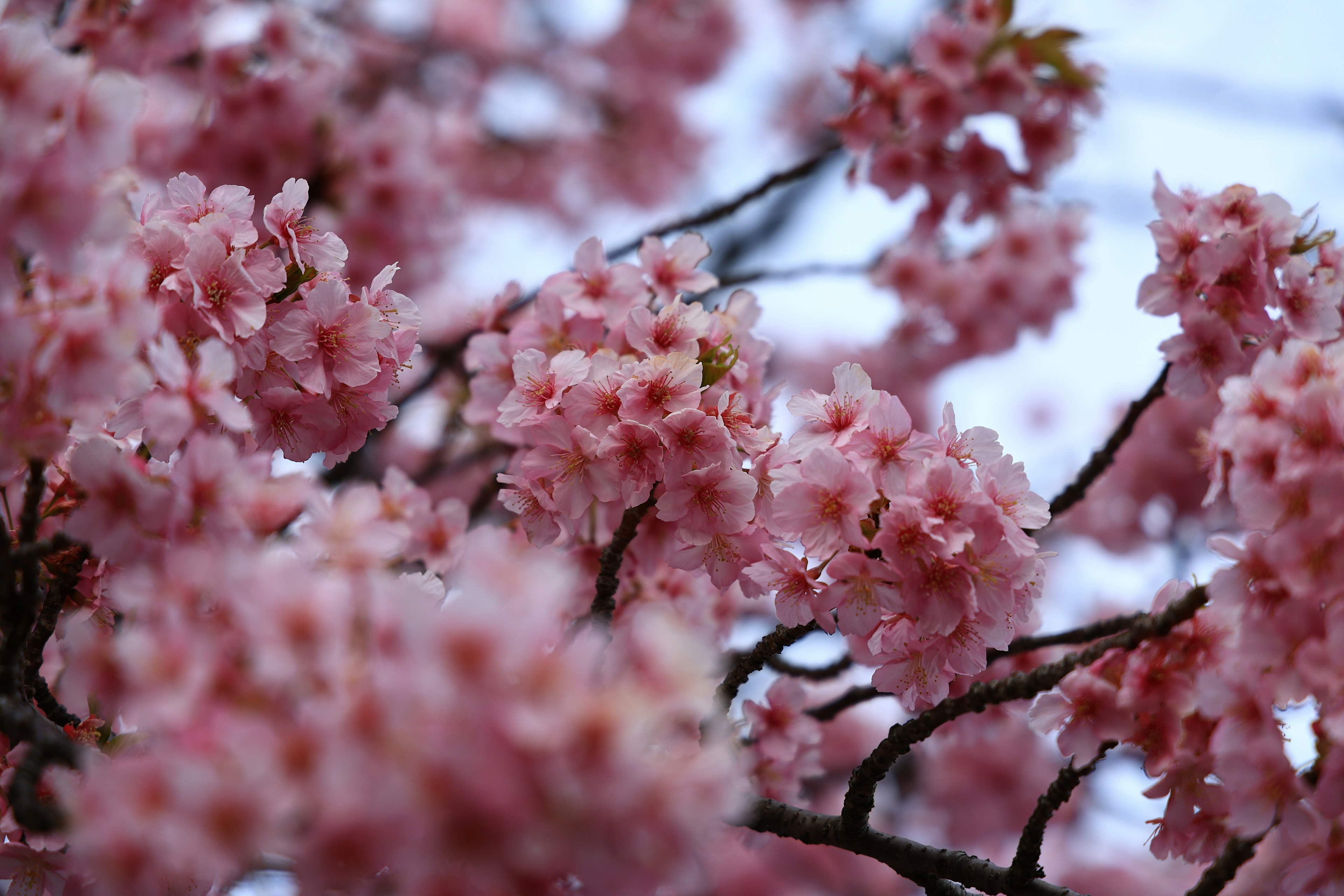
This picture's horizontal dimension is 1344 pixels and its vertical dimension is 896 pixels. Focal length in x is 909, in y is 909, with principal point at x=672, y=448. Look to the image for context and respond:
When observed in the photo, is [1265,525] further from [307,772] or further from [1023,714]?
[1023,714]

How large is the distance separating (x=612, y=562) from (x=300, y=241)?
965mm

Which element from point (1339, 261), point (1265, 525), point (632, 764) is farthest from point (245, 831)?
point (1339, 261)

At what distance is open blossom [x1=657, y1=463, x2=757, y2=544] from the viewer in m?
1.90

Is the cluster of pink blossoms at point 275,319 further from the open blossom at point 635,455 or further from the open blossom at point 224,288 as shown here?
the open blossom at point 635,455

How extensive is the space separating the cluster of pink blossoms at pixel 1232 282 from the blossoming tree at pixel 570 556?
10 mm

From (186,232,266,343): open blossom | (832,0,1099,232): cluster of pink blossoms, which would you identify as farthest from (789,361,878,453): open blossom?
(832,0,1099,232): cluster of pink blossoms

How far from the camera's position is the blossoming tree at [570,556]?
101 cm

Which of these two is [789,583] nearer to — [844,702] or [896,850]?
[896,850]

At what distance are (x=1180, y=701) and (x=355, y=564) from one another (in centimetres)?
165

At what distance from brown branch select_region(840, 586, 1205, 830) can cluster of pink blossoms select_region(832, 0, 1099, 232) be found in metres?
2.16

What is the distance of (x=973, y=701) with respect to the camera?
6.24ft

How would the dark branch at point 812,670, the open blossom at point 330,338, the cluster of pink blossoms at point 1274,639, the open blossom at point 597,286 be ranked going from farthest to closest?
the dark branch at point 812,670, the open blossom at point 597,286, the open blossom at point 330,338, the cluster of pink blossoms at point 1274,639

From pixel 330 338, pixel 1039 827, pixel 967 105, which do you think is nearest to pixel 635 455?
pixel 330 338

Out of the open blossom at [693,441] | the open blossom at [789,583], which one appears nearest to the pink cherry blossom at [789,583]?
the open blossom at [789,583]
